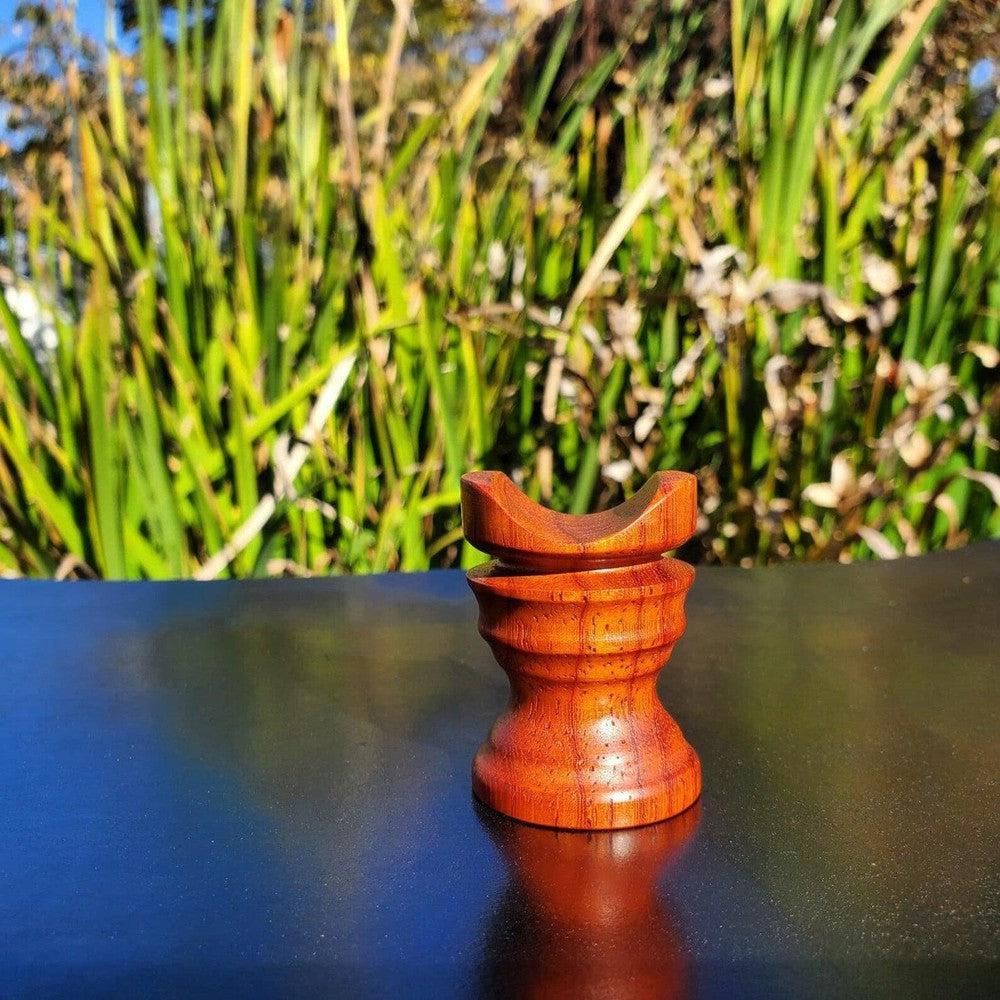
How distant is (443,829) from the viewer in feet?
1.85

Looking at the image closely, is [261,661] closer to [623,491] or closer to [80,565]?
[80,565]

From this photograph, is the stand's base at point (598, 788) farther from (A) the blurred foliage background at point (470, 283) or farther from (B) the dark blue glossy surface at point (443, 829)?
(A) the blurred foliage background at point (470, 283)

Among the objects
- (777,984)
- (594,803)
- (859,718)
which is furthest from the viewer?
(859,718)

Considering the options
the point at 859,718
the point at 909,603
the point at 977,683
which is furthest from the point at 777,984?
the point at 909,603

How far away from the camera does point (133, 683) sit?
2.67 ft

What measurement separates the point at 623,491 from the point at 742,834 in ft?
3.35

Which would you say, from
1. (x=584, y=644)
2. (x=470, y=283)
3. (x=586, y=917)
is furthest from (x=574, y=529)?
Answer: (x=470, y=283)

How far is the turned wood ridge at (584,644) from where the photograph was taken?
537 millimetres

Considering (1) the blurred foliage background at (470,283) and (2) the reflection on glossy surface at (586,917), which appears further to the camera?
(1) the blurred foliage background at (470,283)

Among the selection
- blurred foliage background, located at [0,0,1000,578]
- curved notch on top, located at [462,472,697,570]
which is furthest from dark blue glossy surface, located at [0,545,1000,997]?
blurred foliage background, located at [0,0,1000,578]

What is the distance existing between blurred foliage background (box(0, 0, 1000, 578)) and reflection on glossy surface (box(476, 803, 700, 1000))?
824 mm

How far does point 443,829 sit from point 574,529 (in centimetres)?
15

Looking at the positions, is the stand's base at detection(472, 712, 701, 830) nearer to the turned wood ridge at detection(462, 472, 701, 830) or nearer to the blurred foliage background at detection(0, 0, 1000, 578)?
the turned wood ridge at detection(462, 472, 701, 830)

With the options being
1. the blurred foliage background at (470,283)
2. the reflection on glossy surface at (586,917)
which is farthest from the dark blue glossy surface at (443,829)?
the blurred foliage background at (470,283)
